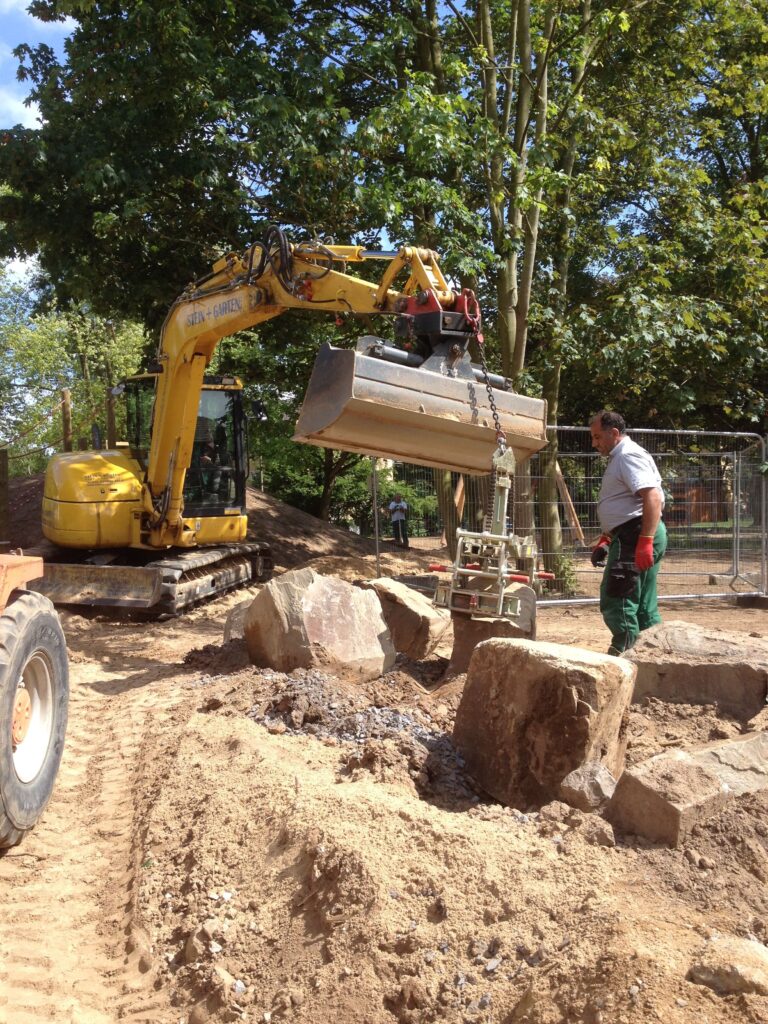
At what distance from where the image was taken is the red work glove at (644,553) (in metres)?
5.33

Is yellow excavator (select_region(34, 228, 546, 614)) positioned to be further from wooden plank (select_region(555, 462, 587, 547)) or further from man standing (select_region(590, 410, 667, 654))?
wooden plank (select_region(555, 462, 587, 547))

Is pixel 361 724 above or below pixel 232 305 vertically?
below

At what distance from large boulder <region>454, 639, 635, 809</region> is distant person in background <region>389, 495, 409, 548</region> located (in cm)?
896

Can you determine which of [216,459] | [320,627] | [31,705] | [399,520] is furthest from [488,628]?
[399,520]

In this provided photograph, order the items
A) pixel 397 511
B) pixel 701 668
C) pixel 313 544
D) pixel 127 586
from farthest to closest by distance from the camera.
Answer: pixel 313 544 < pixel 397 511 < pixel 127 586 < pixel 701 668

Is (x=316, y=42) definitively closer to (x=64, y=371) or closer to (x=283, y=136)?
(x=283, y=136)

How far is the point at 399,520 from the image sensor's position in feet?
46.8

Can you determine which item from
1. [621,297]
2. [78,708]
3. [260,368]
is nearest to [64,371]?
[260,368]

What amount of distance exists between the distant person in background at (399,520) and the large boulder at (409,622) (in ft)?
21.9

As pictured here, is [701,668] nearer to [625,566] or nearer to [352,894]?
[625,566]

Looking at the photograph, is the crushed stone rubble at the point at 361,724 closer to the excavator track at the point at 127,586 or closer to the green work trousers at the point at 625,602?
the green work trousers at the point at 625,602

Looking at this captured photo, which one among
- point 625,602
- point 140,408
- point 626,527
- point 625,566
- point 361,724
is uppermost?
point 140,408

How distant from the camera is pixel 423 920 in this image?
2.92m

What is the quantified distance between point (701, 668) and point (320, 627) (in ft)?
7.66
